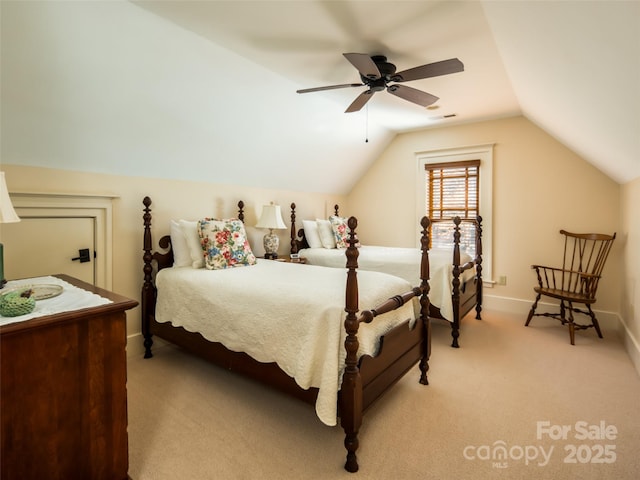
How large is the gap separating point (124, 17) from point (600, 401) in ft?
12.8

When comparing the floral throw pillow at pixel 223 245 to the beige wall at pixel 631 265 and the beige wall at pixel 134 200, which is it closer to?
the beige wall at pixel 134 200

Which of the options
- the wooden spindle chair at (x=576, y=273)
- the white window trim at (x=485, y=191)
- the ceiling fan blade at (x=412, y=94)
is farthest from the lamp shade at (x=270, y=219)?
the wooden spindle chair at (x=576, y=273)

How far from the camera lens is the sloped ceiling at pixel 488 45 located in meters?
1.48

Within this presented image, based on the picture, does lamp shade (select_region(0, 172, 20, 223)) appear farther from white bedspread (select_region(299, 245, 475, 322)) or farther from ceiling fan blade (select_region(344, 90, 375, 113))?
white bedspread (select_region(299, 245, 475, 322))

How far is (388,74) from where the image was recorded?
8.25 feet

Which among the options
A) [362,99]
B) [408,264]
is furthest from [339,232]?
[362,99]

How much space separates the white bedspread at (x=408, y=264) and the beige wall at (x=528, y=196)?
2.80 ft

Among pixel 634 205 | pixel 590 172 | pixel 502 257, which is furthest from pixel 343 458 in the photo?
pixel 590 172

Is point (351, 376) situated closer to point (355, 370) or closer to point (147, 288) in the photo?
point (355, 370)

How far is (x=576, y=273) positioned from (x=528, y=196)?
112 centimetres

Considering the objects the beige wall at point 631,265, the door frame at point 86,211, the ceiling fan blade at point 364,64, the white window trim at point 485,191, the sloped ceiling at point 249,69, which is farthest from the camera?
the white window trim at point 485,191

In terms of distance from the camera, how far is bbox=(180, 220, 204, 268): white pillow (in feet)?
9.58

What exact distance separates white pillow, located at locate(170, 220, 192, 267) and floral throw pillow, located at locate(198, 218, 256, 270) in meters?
0.19

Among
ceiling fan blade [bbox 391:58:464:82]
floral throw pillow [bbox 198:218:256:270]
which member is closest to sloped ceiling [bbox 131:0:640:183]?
ceiling fan blade [bbox 391:58:464:82]
